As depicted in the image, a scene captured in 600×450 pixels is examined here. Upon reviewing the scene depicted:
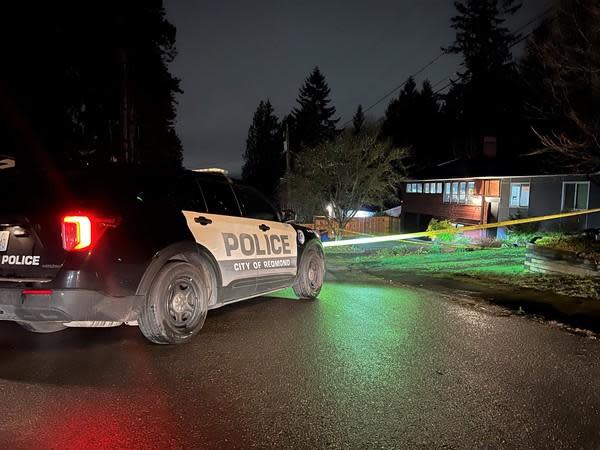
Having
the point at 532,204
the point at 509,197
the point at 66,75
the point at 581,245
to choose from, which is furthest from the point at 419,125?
the point at 581,245

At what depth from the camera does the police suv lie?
4.42 m

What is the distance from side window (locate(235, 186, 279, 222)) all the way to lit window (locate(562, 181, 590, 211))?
71.6 ft

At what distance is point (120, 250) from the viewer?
4.58 metres

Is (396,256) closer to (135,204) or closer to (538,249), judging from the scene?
(538,249)

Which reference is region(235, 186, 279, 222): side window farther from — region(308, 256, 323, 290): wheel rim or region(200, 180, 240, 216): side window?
region(308, 256, 323, 290): wheel rim

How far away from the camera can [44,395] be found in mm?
3838

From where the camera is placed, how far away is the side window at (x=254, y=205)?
645 cm

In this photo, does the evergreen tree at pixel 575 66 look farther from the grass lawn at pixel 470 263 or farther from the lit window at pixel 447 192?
the lit window at pixel 447 192

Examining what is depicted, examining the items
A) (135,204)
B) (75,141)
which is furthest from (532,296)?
(75,141)

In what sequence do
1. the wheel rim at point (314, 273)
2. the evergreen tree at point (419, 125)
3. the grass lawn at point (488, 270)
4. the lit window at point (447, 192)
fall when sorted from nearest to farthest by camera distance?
the wheel rim at point (314, 273) < the grass lawn at point (488, 270) < the lit window at point (447, 192) < the evergreen tree at point (419, 125)

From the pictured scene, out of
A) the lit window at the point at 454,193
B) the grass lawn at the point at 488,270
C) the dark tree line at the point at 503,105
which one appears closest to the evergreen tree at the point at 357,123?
the dark tree line at the point at 503,105

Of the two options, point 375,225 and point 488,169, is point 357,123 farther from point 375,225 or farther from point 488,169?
point 488,169

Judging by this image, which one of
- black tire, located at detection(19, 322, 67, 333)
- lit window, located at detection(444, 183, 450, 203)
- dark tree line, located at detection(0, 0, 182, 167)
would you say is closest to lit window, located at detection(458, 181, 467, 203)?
lit window, located at detection(444, 183, 450, 203)

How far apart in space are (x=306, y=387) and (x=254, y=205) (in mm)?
3048
